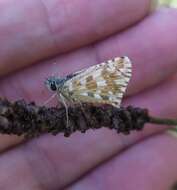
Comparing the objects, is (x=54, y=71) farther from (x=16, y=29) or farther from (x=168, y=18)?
(x=168, y=18)

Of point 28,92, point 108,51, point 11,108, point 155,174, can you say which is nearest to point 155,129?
point 155,174

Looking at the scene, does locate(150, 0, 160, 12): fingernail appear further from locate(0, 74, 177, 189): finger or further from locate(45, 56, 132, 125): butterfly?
locate(45, 56, 132, 125): butterfly

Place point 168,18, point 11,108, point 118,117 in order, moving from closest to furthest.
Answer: point 11,108, point 118,117, point 168,18

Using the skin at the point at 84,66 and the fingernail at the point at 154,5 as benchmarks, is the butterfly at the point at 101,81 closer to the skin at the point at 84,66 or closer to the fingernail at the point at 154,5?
the skin at the point at 84,66

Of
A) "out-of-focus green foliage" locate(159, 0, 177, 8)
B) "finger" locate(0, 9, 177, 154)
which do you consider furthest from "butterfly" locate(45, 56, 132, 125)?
"out-of-focus green foliage" locate(159, 0, 177, 8)

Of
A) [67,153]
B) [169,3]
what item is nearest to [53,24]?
[67,153]

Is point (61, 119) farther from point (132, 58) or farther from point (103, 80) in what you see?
point (132, 58)

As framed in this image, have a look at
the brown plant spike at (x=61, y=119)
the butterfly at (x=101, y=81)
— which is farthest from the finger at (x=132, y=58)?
the brown plant spike at (x=61, y=119)
